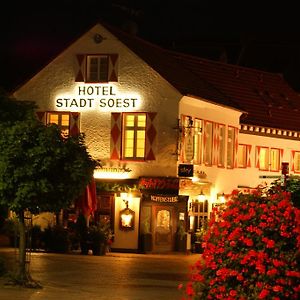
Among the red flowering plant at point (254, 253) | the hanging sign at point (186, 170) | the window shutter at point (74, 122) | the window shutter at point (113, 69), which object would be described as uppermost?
the window shutter at point (113, 69)

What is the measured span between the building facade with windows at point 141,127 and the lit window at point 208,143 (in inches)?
1.7

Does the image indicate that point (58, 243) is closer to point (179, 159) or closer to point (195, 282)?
point (179, 159)

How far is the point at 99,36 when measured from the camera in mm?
39000

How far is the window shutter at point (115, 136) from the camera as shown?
38562 millimetres

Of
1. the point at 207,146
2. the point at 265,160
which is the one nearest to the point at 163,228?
the point at 207,146

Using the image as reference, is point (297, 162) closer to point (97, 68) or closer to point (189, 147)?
point (189, 147)

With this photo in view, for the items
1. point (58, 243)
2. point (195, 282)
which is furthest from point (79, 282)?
point (58, 243)

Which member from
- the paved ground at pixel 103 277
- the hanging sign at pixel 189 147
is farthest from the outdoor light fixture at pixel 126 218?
the hanging sign at pixel 189 147

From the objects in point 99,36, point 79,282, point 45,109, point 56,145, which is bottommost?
point 79,282

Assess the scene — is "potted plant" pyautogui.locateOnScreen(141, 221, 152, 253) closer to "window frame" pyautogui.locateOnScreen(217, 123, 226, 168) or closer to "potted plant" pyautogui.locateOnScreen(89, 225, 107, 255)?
"potted plant" pyautogui.locateOnScreen(89, 225, 107, 255)

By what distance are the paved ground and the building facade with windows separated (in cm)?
265

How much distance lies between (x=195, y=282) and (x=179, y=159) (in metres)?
25.6

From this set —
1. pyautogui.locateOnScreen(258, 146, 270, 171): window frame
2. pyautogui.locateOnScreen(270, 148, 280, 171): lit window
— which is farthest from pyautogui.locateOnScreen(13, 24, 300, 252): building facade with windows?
pyautogui.locateOnScreen(270, 148, 280, 171): lit window

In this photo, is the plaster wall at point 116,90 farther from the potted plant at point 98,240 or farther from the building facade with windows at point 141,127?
the potted plant at point 98,240
